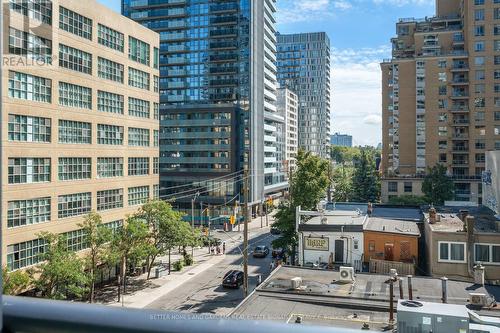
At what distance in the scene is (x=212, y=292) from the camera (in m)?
34.3

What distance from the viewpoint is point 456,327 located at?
12883 mm

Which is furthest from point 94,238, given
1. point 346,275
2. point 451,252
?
point 451,252

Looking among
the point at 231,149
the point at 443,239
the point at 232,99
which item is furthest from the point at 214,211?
the point at 443,239

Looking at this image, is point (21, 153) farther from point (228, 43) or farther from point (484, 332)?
point (228, 43)

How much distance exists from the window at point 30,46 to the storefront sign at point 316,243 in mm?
20331

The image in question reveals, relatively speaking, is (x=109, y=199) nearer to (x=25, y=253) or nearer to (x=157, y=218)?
(x=157, y=218)

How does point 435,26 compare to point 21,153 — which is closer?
point 21,153

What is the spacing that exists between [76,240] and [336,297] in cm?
2053

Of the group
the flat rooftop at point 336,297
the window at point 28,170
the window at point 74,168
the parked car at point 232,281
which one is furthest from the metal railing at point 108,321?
the parked car at point 232,281

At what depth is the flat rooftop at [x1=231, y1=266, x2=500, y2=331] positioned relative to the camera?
16.8 metres

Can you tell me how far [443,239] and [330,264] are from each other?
6956 mm

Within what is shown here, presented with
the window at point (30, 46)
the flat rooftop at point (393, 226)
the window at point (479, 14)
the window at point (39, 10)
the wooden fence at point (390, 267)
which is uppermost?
the window at point (479, 14)

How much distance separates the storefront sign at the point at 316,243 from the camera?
97.6 ft

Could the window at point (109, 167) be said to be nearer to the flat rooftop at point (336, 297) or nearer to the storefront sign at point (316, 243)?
the storefront sign at point (316, 243)
